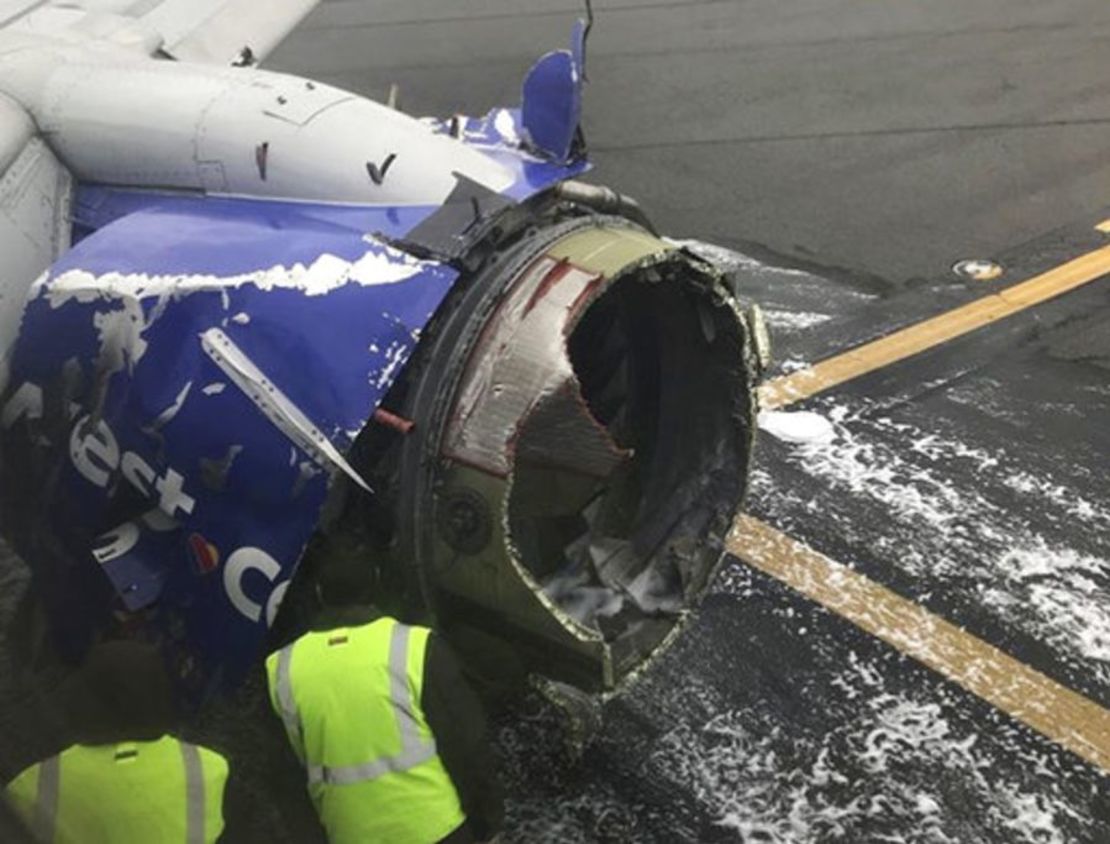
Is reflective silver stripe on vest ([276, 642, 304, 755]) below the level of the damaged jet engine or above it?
below

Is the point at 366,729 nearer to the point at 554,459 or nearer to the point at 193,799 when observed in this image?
the point at 193,799

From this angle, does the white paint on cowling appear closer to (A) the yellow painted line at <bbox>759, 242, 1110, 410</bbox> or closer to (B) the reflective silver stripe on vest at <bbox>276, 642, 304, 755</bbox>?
(B) the reflective silver stripe on vest at <bbox>276, 642, 304, 755</bbox>

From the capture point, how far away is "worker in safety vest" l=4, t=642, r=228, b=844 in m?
3.62

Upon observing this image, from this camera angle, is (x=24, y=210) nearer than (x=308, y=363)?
No

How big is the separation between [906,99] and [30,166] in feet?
35.1

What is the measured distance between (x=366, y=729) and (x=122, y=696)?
0.71 metres

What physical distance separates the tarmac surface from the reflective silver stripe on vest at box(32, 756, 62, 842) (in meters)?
0.66

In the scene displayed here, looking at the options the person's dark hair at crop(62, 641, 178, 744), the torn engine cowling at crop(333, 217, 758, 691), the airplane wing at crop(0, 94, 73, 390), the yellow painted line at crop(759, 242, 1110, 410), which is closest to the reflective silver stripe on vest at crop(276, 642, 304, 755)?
the person's dark hair at crop(62, 641, 178, 744)

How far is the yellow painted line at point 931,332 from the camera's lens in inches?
340

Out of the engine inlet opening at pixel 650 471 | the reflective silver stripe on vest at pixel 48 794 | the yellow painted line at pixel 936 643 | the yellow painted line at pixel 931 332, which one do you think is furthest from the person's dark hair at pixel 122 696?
the yellow painted line at pixel 931 332

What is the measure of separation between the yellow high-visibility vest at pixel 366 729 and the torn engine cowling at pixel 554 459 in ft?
1.21

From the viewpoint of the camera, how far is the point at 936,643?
20.4 feet

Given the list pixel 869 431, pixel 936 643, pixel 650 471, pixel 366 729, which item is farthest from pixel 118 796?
pixel 869 431

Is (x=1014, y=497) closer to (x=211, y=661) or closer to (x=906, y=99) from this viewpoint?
(x=211, y=661)
